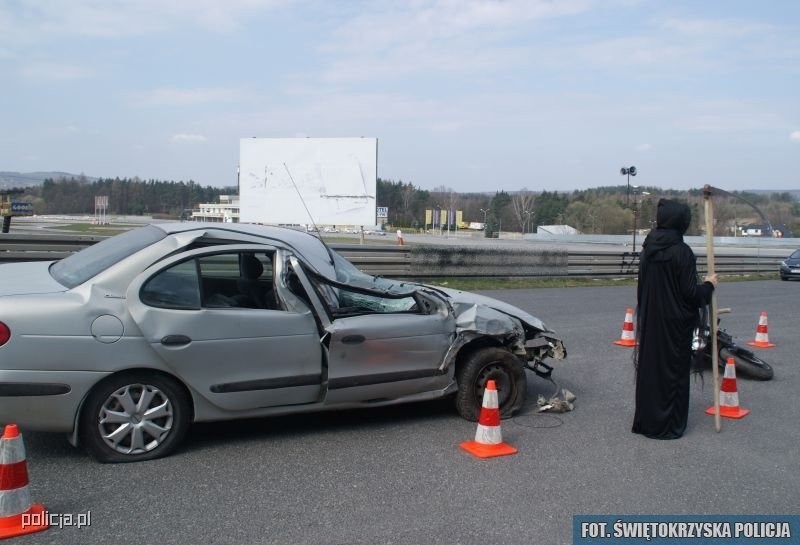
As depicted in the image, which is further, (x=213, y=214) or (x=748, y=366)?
(x=213, y=214)

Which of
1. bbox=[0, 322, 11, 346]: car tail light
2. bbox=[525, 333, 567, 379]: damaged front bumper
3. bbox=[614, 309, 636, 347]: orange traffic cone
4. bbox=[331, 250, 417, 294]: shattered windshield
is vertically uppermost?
bbox=[331, 250, 417, 294]: shattered windshield

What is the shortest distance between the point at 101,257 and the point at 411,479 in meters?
2.80

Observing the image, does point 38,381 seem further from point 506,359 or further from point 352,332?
point 506,359

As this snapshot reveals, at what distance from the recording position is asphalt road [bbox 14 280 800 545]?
3.97m

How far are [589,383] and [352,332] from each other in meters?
3.51

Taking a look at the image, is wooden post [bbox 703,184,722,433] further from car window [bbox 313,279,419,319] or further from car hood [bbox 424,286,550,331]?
car window [bbox 313,279,419,319]

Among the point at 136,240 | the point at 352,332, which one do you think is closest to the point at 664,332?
the point at 352,332

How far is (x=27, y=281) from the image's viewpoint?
505 centimetres

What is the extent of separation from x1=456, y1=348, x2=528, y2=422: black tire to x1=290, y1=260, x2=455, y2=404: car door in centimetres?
20

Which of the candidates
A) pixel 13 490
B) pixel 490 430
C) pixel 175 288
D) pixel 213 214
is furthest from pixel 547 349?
pixel 213 214

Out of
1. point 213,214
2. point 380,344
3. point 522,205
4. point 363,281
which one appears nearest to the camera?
point 380,344

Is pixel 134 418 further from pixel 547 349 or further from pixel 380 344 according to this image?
pixel 547 349

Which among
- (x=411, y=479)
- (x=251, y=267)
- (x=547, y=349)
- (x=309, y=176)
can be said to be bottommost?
(x=411, y=479)

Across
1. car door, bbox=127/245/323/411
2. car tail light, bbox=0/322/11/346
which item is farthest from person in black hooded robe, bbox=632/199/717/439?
car tail light, bbox=0/322/11/346
